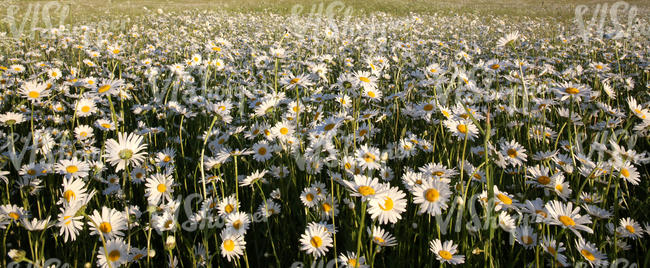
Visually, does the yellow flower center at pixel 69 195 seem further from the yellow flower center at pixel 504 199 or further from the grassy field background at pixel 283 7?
the grassy field background at pixel 283 7

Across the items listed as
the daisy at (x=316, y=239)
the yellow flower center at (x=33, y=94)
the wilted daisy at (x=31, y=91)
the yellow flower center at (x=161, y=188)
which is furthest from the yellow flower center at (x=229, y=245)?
the yellow flower center at (x=33, y=94)

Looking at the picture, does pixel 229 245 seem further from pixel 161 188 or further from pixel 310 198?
pixel 161 188

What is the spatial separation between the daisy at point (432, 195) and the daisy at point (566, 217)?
0.40 m

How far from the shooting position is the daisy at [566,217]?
122cm

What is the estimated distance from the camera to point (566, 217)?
1299mm

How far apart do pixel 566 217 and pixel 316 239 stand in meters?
1.01

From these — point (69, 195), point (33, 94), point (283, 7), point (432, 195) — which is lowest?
point (69, 195)

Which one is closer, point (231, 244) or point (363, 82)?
point (231, 244)

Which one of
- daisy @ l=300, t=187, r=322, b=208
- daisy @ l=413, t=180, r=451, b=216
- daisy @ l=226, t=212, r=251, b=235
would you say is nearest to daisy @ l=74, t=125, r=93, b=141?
daisy @ l=226, t=212, r=251, b=235

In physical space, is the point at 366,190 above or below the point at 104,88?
below

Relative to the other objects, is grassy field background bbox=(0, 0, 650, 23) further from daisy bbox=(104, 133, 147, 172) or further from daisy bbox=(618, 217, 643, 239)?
daisy bbox=(618, 217, 643, 239)

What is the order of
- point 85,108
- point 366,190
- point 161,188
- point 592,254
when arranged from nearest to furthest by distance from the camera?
1. point 366,190
2. point 592,254
3. point 161,188
4. point 85,108

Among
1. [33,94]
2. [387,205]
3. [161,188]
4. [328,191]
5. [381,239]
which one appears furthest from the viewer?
[33,94]

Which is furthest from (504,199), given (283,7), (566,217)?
(283,7)
